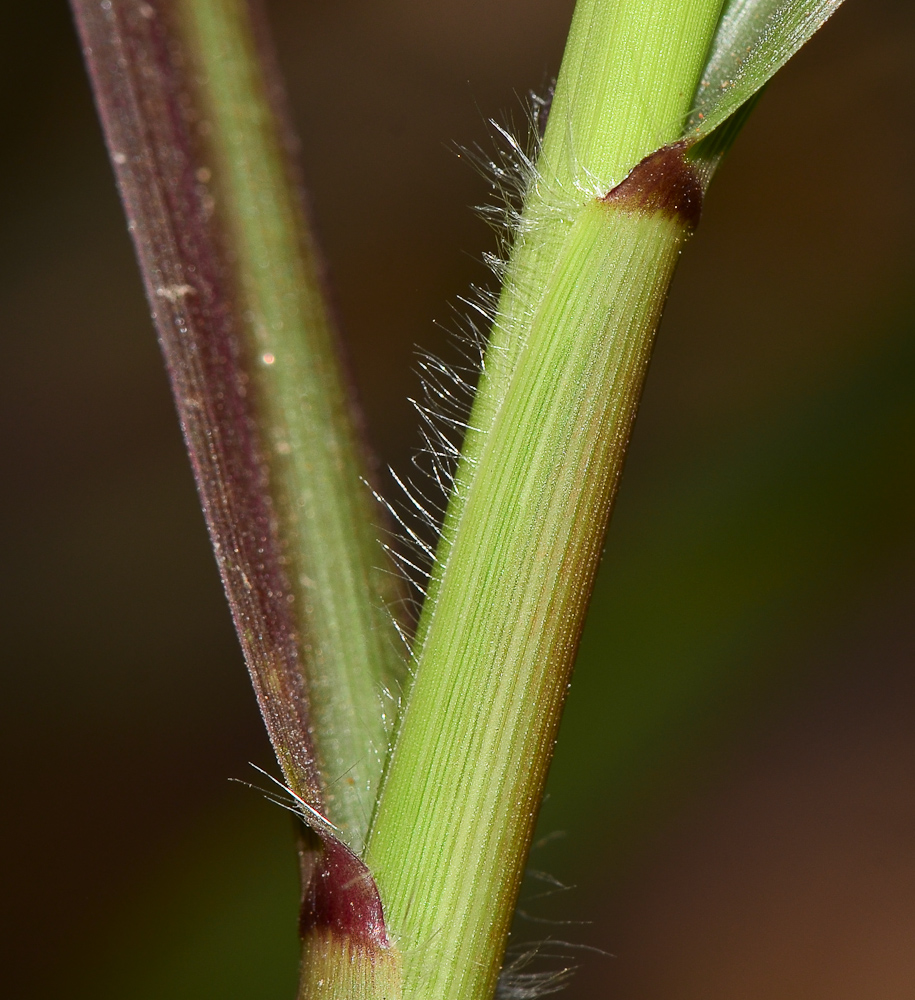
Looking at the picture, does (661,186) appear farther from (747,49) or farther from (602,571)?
(602,571)

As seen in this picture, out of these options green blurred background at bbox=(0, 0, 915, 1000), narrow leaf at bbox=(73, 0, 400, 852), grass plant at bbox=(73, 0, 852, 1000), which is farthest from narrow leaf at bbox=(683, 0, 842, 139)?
green blurred background at bbox=(0, 0, 915, 1000)

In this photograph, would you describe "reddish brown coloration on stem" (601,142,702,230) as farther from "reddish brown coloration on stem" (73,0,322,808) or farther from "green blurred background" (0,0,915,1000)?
"green blurred background" (0,0,915,1000)

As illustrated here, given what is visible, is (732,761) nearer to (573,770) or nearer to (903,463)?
(573,770)

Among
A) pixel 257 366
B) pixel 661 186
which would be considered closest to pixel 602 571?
pixel 257 366

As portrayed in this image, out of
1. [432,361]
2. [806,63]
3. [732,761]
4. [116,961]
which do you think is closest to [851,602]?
[732,761]

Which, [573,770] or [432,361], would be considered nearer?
[432,361]

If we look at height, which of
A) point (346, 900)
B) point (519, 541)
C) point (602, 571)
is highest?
point (519, 541)
